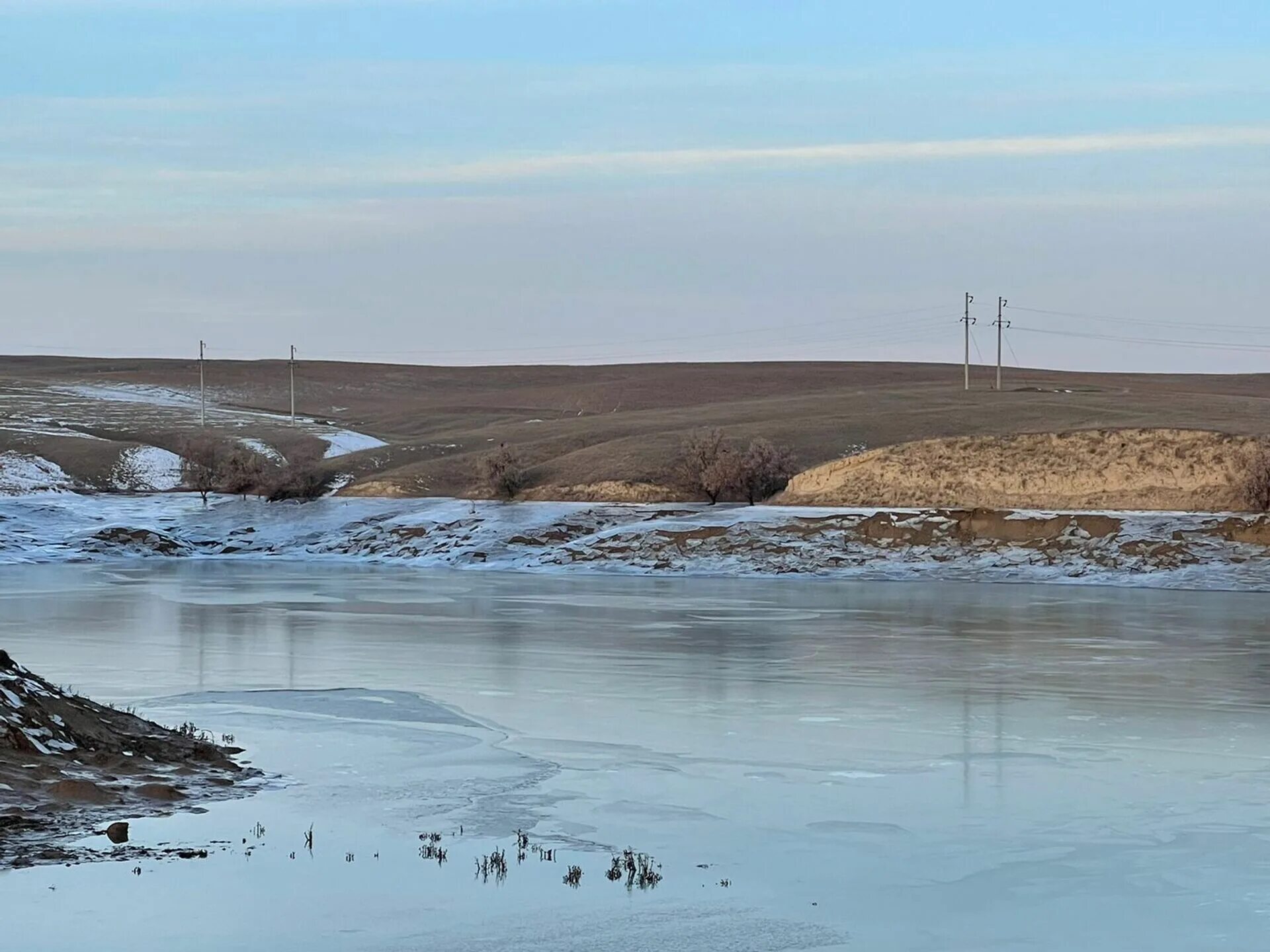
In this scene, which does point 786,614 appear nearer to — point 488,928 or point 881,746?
point 881,746

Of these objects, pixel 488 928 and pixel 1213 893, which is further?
pixel 1213 893

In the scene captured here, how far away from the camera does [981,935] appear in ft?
28.1

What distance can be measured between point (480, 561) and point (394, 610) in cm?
1841

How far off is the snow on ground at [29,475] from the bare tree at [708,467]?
110 ft

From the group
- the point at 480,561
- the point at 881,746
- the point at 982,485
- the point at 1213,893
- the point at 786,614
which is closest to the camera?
the point at 1213,893

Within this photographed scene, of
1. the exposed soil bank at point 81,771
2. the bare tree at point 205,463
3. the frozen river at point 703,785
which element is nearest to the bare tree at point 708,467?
the bare tree at point 205,463

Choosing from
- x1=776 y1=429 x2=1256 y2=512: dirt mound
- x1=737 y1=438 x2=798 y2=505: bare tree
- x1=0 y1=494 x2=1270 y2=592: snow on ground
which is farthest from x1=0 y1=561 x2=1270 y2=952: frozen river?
x1=737 y1=438 x2=798 y2=505: bare tree

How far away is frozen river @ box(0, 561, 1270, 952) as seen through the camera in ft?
28.8

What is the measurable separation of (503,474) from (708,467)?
8144 mm

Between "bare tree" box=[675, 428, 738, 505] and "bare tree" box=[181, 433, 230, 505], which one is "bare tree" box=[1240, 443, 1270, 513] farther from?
"bare tree" box=[181, 433, 230, 505]

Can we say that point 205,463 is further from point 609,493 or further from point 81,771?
point 81,771

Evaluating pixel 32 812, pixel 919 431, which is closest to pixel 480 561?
pixel 919 431

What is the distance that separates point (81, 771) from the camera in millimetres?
12203

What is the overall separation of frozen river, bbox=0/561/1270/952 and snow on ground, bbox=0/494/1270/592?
552 inches
